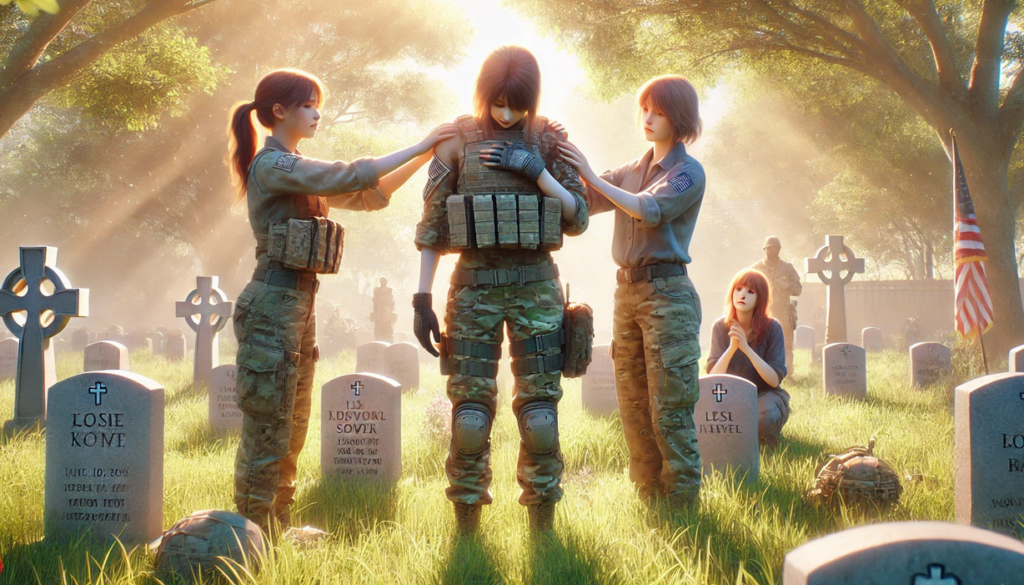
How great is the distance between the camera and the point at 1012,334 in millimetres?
8727

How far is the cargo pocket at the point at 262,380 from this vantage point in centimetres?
317

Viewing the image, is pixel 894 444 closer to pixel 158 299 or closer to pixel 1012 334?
pixel 1012 334

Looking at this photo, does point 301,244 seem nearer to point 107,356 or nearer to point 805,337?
point 107,356

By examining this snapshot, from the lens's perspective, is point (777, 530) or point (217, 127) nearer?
point (777, 530)

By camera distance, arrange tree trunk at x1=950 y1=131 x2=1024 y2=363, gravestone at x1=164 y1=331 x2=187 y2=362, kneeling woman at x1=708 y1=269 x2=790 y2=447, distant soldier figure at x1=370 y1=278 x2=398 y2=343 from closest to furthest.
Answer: kneeling woman at x1=708 y1=269 x2=790 y2=447, tree trunk at x1=950 y1=131 x2=1024 y2=363, gravestone at x1=164 y1=331 x2=187 y2=362, distant soldier figure at x1=370 y1=278 x2=398 y2=343

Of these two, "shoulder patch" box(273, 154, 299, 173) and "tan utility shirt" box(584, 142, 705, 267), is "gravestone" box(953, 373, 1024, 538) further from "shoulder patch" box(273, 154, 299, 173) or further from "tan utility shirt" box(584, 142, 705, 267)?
"shoulder patch" box(273, 154, 299, 173)

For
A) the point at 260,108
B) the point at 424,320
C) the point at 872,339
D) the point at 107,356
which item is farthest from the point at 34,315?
the point at 872,339

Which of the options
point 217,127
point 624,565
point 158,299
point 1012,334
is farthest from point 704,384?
point 158,299

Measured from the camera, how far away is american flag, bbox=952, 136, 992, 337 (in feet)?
21.3

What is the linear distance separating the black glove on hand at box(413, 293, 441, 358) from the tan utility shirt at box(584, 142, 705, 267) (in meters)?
1.08

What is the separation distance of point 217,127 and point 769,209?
24325mm

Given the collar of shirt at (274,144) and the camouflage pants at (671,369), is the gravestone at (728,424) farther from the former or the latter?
the collar of shirt at (274,144)

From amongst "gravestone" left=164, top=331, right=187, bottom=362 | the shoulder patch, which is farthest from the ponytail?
"gravestone" left=164, top=331, right=187, bottom=362

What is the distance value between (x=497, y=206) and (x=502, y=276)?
13.6 inches
